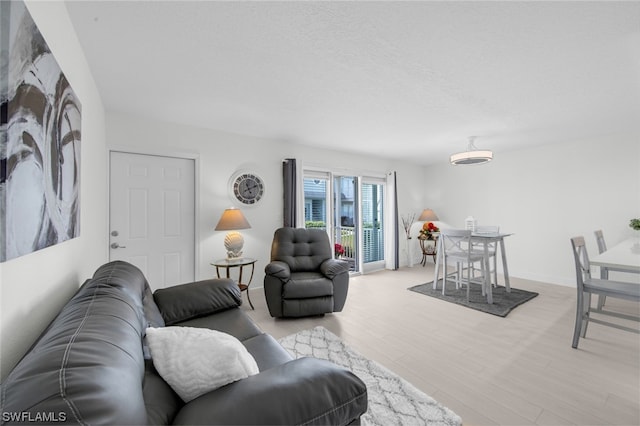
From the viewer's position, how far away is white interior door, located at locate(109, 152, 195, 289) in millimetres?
2854

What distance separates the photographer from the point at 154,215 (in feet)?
9.99

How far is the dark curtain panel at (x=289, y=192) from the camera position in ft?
12.9

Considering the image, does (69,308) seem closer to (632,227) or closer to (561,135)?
(561,135)

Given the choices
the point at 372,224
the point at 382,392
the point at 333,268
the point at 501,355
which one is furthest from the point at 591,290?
the point at 372,224

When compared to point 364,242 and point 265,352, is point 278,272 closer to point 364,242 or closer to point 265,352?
point 265,352

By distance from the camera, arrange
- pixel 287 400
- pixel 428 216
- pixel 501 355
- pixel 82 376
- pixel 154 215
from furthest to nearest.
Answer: pixel 428 216
pixel 154 215
pixel 501 355
pixel 287 400
pixel 82 376

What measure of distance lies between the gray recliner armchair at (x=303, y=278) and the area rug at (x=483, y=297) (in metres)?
1.59

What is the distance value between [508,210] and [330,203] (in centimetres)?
332

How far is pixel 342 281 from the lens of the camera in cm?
298

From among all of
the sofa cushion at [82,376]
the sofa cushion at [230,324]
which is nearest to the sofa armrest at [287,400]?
the sofa cushion at [82,376]

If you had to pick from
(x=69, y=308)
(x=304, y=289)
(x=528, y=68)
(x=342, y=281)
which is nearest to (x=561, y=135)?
(x=528, y=68)

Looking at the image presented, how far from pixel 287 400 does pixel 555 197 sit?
528 centimetres

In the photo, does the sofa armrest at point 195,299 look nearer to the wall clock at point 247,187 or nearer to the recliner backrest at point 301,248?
the recliner backrest at point 301,248

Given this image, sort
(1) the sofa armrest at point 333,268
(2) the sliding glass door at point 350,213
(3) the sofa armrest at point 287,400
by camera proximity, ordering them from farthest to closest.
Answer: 1. (2) the sliding glass door at point 350,213
2. (1) the sofa armrest at point 333,268
3. (3) the sofa armrest at point 287,400
